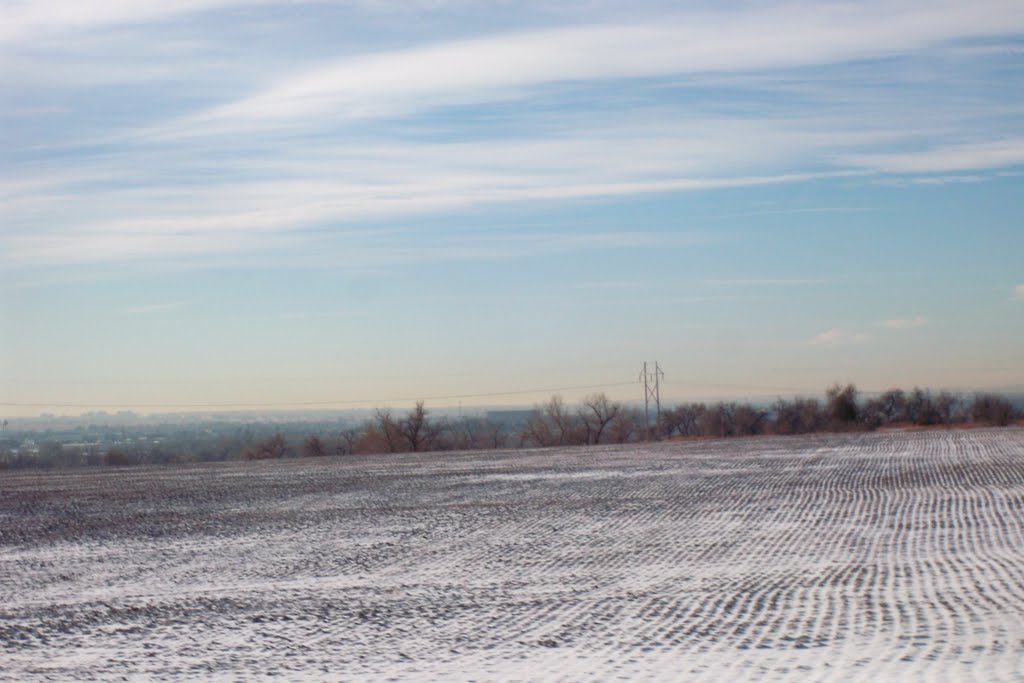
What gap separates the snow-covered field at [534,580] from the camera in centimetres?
1390

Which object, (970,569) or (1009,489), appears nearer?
(970,569)

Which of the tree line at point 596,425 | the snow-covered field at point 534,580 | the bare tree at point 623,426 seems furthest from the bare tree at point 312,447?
the snow-covered field at point 534,580

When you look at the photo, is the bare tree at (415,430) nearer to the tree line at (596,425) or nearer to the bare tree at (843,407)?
the tree line at (596,425)

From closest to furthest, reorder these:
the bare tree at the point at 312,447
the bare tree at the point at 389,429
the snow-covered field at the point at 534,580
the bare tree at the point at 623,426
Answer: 1. the snow-covered field at the point at 534,580
2. the bare tree at the point at 312,447
3. the bare tree at the point at 389,429
4. the bare tree at the point at 623,426

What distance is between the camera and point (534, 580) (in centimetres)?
2067

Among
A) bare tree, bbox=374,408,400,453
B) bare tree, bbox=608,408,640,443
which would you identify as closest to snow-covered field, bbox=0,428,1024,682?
bare tree, bbox=374,408,400,453

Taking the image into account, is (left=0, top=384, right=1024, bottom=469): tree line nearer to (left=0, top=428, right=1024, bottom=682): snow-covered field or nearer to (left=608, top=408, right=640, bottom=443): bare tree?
(left=608, top=408, right=640, bottom=443): bare tree

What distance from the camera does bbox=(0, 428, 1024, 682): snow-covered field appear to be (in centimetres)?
1390

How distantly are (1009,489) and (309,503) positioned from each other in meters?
19.8

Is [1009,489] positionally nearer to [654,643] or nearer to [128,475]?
[654,643]

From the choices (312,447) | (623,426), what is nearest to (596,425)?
(623,426)

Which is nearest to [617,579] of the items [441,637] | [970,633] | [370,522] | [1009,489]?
[441,637]

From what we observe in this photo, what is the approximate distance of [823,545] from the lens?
78.5 ft

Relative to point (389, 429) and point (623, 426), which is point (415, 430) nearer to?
point (389, 429)
